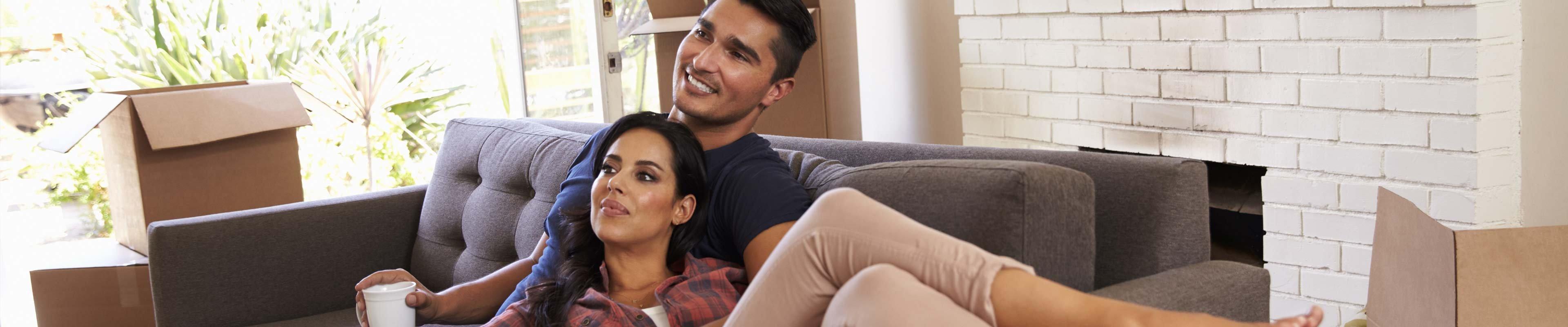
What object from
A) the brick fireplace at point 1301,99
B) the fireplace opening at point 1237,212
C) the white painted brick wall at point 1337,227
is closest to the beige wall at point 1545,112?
the brick fireplace at point 1301,99

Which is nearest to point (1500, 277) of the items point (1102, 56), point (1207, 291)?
point (1207, 291)

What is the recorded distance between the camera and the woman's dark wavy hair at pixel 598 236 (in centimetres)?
158

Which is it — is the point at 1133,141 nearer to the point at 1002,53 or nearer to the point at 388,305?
the point at 1002,53

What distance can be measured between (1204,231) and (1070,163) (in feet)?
0.63

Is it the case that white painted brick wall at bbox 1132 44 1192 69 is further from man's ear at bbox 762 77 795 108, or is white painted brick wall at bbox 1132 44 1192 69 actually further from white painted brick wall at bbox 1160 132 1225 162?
man's ear at bbox 762 77 795 108

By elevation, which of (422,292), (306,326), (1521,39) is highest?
(1521,39)

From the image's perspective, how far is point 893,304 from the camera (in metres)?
1.10

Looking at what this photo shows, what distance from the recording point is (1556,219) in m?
1.89

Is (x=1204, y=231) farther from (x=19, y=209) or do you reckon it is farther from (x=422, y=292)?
(x=19, y=209)

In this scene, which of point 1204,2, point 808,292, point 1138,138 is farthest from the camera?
point 1138,138

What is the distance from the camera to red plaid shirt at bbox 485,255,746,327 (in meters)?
1.47

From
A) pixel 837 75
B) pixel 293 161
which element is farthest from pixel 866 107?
pixel 293 161

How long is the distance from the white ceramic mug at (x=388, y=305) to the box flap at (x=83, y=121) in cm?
146

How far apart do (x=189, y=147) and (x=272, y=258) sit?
2.07 ft
